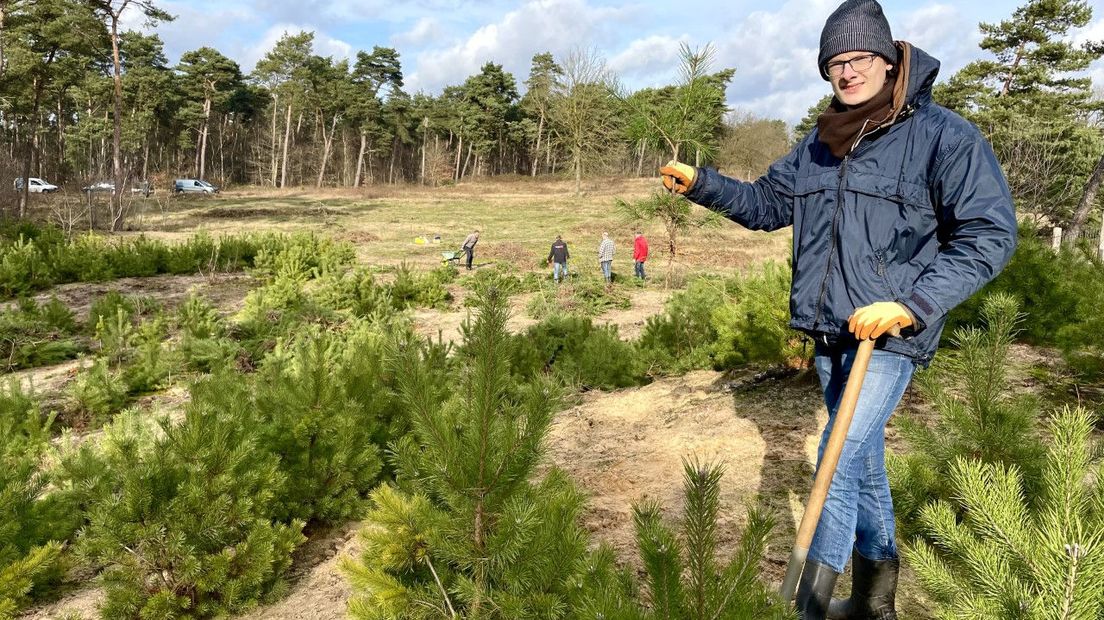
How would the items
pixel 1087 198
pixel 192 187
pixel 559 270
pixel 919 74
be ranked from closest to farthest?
1. pixel 919 74
2. pixel 1087 198
3. pixel 559 270
4. pixel 192 187

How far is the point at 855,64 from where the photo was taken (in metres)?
1.69

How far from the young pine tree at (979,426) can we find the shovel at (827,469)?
508mm

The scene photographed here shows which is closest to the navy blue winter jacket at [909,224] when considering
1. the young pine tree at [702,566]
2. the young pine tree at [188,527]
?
the young pine tree at [702,566]

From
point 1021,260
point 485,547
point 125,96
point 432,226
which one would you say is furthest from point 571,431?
point 125,96

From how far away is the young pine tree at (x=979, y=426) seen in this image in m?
1.78

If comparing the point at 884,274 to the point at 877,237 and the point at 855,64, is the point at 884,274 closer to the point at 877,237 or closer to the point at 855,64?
the point at 877,237

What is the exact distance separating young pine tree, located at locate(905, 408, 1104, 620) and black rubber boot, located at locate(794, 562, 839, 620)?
0.54 m

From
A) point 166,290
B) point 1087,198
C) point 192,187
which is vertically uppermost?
point 1087,198

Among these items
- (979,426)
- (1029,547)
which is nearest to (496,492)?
(1029,547)

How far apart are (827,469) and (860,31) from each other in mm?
1201

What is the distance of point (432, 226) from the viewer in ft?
78.6

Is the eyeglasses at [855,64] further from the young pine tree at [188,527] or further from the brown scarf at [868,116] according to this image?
the young pine tree at [188,527]

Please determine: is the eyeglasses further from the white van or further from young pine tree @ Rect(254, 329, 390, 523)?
the white van

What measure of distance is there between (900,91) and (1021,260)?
341 cm
